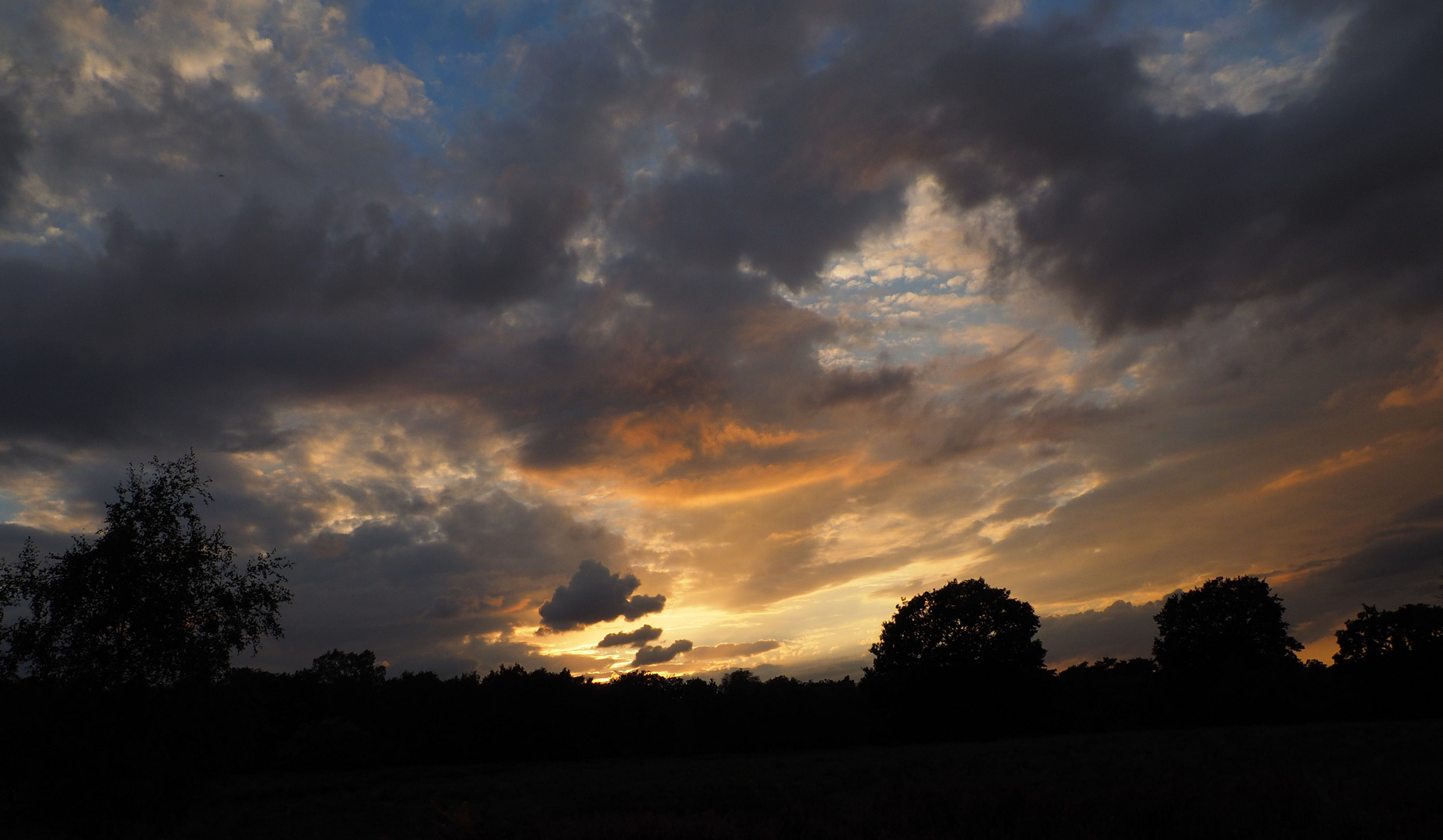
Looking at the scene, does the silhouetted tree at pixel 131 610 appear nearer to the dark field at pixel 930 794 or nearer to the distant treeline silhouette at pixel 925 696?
the dark field at pixel 930 794

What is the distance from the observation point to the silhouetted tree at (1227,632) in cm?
6725

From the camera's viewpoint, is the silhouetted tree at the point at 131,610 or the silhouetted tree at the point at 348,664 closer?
the silhouetted tree at the point at 131,610

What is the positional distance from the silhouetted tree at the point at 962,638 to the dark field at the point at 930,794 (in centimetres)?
1345

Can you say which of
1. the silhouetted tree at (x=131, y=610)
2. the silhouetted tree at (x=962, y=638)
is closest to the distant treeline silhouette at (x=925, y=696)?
the silhouetted tree at (x=962, y=638)

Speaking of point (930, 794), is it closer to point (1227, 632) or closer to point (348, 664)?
point (1227, 632)

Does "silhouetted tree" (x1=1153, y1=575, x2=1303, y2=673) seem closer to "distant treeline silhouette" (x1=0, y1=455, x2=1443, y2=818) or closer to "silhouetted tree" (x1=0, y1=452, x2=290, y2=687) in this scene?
"distant treeline silhouette" (x1=0, y1=455, x2=1443, y2=818)

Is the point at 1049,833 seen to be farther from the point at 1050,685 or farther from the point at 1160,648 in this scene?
the point at 1160,648

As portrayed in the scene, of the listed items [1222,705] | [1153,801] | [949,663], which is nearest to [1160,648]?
[1222,705]

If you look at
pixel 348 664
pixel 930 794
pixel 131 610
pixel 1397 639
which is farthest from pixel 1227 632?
pixel 348 664

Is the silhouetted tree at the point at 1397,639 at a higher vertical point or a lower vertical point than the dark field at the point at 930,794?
higher

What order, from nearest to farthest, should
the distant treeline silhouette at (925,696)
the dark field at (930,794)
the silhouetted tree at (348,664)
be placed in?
the dark field at (930,794) < the distant treeline silhouette at (925,696) < the silhouetted tree at (348,664)

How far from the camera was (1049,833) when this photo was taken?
13109 mm

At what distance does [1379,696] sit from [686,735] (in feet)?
202

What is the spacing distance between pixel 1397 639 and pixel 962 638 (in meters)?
40.8
